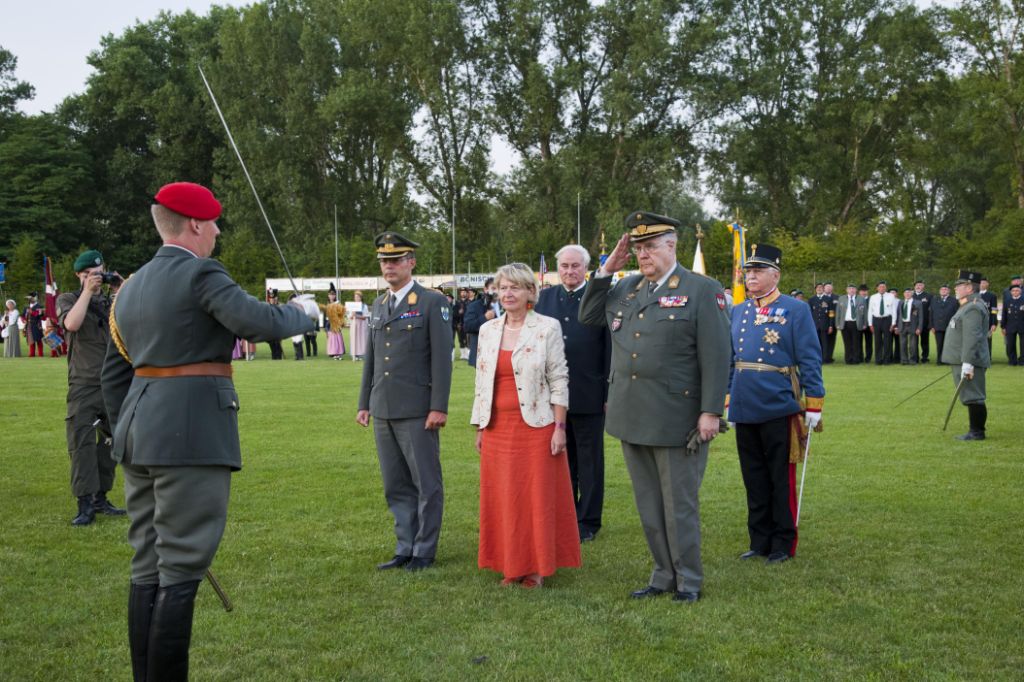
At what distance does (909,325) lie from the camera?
900 inches

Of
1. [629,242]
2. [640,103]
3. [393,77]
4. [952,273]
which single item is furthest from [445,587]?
[393,77]

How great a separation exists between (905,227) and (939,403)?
3500cm

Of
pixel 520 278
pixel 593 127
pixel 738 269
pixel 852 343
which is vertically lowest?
pixel 852 343

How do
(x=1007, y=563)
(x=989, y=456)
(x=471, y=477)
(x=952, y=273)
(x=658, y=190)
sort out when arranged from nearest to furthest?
(x=1007, y=563), (x=471, y=477), (x=989, y=456), (x=952, y=273), (x=658, y=190)

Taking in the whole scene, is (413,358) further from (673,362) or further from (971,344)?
(971,344)

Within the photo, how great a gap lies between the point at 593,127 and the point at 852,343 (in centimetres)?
2899

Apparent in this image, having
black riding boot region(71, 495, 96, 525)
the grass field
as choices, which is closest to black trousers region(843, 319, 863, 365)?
the grass field

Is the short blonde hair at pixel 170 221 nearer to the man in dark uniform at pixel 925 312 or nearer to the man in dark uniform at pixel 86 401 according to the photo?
the man in dark uniform at pixel 86 401

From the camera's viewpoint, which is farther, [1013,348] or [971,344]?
[1013,348]

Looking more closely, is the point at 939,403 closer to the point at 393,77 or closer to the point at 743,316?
the point at 743,316

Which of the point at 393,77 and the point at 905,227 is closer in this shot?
the point at 905,227

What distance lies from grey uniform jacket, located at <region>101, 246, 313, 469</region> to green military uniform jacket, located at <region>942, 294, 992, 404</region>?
9.43 metres

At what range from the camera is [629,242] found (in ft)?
17.4

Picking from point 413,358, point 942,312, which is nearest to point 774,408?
point 413,358
